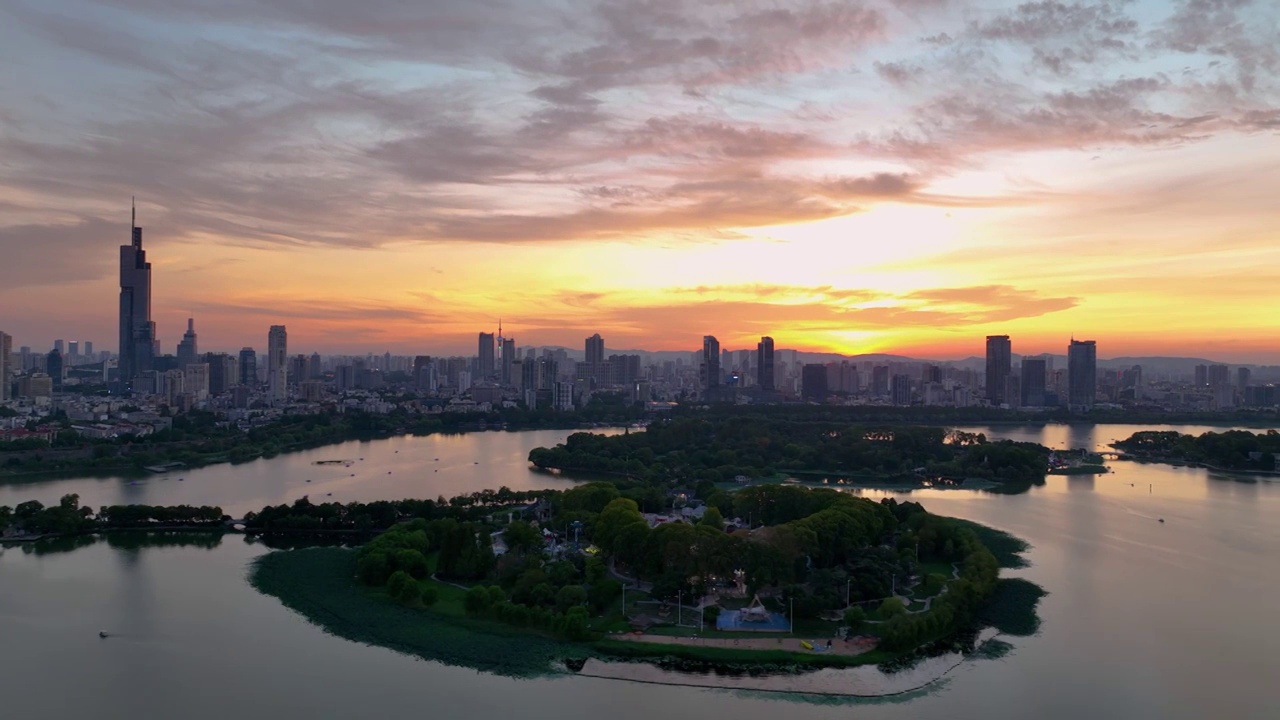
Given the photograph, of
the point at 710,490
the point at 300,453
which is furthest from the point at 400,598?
the point at 300,453

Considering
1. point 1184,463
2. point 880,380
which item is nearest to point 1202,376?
point 880,380

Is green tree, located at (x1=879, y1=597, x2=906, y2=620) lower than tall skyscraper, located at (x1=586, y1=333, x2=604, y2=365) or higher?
lower

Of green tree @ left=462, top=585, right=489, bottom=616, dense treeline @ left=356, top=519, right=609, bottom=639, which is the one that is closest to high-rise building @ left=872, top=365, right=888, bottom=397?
dense treeline @ left=356, top=519, right=609, bottom=639

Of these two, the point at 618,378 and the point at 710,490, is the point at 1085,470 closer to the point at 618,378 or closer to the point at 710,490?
the point at 710,490

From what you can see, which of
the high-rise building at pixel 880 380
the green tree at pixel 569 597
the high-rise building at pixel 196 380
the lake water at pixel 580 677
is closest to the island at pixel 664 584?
the green tree at pixel 569 597

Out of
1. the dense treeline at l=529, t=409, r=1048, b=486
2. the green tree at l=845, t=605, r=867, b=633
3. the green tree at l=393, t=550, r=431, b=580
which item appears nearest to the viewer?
the green tree at l=845, t=605, r=867, b=633

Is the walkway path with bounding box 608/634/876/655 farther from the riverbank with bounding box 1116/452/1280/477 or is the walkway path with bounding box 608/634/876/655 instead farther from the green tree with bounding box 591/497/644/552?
the riverbank with bounding box 1116/452/1280/477
